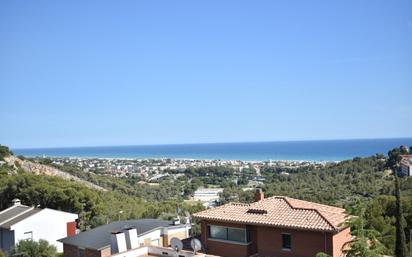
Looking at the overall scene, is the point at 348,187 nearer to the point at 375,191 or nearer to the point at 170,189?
the point at 375,191

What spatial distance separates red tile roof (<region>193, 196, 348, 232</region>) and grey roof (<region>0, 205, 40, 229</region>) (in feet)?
46.1

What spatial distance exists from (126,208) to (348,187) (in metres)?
26.4

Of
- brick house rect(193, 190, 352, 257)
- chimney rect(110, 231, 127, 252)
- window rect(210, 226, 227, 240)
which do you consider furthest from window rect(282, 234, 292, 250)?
chimney rect(110, 231, 127, 252)

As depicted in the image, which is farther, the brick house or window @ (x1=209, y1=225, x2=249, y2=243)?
window @ (x1=209, y1=225, x2=249, y2=243)

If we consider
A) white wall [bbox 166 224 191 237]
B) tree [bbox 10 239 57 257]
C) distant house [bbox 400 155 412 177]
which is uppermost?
distant house [bbox 400 155 412 177]

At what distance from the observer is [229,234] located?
811 inches

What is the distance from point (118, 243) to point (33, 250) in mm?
7129

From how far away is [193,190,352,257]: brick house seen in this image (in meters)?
17.9

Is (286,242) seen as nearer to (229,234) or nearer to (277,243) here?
(277,243)

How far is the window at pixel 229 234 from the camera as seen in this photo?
66.1 ft

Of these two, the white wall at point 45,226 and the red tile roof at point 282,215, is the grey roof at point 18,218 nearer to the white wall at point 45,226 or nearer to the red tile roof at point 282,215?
the white wall at point 45,226

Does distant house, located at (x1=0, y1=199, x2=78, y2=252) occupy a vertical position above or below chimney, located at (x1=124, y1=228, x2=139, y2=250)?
below

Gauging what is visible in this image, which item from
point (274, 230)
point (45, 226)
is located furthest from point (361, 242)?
point (45, 226)

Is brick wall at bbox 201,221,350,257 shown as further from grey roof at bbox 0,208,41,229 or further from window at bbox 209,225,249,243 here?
grey roof at bbox 0,208,41,229
